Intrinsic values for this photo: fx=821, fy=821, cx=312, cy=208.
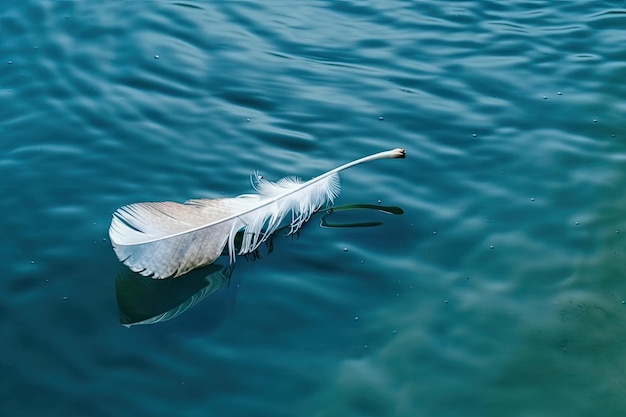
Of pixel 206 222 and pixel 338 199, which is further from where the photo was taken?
pixel 338 199

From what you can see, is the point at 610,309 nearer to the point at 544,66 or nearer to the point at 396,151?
the point at 396,151

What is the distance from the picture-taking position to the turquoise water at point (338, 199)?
3.78 metres

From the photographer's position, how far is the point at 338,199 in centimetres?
492

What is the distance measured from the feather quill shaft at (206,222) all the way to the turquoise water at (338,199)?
13cm

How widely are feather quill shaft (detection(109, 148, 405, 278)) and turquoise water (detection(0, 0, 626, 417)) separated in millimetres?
129

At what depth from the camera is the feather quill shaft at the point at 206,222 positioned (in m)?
4.20

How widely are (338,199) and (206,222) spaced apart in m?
0.91

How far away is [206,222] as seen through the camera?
4375mm

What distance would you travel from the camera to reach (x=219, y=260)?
4488mm

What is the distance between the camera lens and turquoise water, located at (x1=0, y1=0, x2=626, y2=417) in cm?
378

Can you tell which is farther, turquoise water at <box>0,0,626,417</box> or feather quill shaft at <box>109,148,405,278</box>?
feather quill shaft at <box>109,148,405,278</box>

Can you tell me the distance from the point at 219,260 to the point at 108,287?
1.99 ft

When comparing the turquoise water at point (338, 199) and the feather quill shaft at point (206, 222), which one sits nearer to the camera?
the turquoise water at point (338, 199)

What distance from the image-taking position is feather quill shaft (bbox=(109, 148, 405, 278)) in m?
4.20
